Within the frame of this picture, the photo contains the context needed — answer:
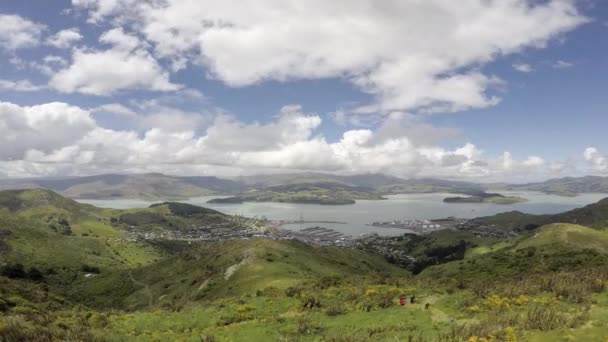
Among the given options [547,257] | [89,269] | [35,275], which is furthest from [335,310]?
[89,269]

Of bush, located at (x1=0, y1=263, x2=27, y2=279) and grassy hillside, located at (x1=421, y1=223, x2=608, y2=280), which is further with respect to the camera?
bush, located at (x1=0, y1=263, x2=27, y2=279)

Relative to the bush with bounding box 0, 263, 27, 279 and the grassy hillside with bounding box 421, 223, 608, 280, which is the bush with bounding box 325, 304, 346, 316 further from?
the bush with bounding box 0, 263, 27, 279

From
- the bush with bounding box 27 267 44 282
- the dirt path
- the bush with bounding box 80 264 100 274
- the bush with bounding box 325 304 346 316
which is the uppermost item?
the bush with bounding box 325 304 346 316

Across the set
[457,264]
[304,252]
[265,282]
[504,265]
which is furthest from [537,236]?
[265,282]

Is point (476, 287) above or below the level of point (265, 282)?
above

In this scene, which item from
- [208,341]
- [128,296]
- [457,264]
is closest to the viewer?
[208,341]

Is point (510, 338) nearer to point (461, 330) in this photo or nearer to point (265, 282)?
point (461, 330)

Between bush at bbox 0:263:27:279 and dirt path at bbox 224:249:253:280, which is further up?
dirt path at bbox 224:249:253:280

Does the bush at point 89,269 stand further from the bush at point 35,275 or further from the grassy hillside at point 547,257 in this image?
the grassy hillside at point 547,257

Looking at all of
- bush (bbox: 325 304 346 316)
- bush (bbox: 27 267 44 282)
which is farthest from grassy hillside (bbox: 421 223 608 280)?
bush (bbox: 27 267 44 282)

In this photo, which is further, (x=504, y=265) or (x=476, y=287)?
(x=504, y=265)

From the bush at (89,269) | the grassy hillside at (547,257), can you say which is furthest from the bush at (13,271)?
the grassy hillside at (547,257)
